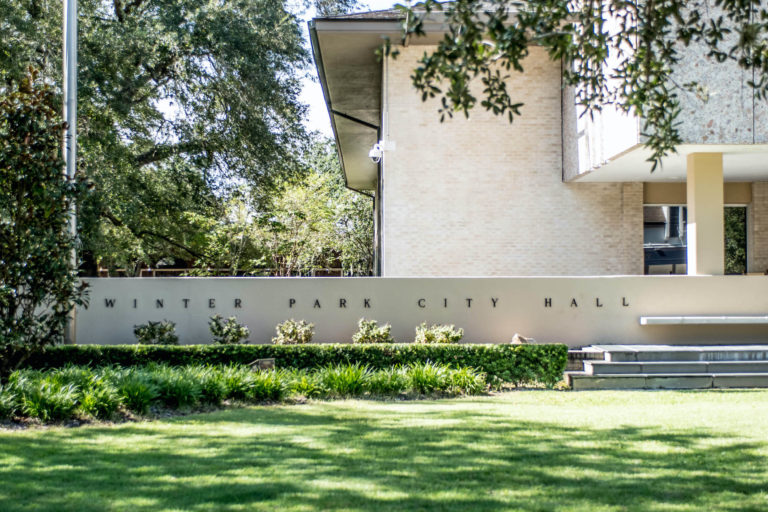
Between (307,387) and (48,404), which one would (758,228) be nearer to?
(307,387)

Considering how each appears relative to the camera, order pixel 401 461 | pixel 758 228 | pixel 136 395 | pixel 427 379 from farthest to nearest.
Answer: pixel 758 228
pixel 427 379
pixel 136 395
pixel 401 461

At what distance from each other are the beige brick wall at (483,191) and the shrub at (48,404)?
9947 millimetres

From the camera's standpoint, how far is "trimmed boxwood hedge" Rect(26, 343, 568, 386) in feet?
43.2

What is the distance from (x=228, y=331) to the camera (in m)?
15.2

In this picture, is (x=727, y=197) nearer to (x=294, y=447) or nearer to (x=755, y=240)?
(x=755, y=240)

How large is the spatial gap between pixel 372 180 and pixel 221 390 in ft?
93.7

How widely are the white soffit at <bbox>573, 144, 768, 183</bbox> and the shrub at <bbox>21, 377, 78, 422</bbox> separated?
33.1 feet

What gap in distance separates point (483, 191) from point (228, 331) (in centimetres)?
708

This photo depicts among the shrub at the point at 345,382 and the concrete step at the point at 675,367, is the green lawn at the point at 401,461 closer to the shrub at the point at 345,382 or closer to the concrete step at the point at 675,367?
the shrub at the point at 345,382

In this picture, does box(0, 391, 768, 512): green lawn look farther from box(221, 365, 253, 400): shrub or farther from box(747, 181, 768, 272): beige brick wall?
box(747, 181, 768, 272): beige brick wall

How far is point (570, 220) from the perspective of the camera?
60.7ft

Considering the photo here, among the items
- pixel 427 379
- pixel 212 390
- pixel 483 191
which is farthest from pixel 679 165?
pixel 212 390

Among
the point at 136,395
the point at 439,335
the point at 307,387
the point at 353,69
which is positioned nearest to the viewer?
the point at 136,395

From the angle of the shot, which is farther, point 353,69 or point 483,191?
point 353,69
